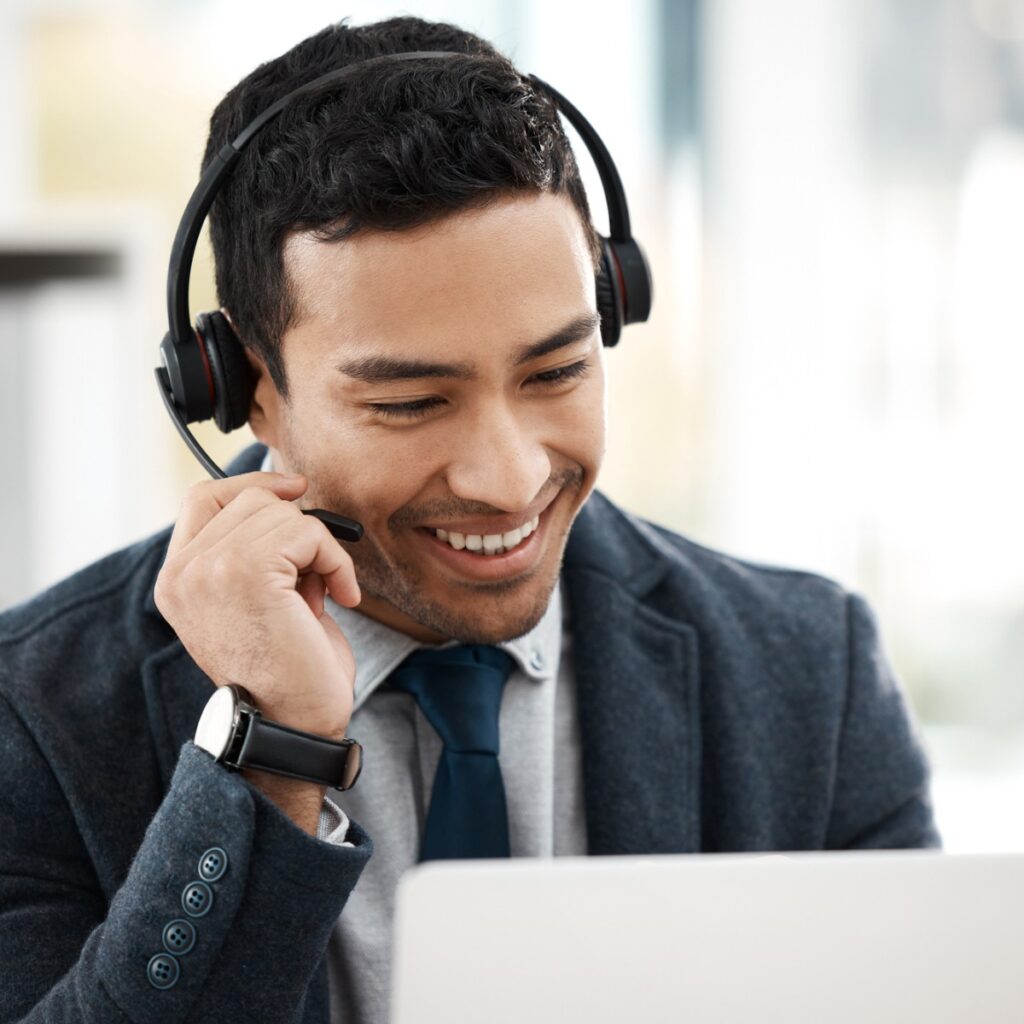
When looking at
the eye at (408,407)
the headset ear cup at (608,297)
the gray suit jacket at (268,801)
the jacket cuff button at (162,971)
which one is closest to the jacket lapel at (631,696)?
the gray suit jacket at (268,801)

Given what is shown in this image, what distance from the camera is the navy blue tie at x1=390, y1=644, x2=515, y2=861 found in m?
1.22

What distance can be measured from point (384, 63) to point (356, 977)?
2.63ft

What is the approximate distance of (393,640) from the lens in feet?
4.30

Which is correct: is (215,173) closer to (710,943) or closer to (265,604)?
(265,604)

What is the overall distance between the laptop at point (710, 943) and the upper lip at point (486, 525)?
53 centimetres

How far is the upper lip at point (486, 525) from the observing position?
47.4 inches

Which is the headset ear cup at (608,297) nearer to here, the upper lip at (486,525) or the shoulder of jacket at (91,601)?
the upper lip at (486,525)

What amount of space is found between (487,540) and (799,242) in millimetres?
1805

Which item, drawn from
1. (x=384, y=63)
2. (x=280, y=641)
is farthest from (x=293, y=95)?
(x=280, y=641)

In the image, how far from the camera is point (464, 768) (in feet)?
Answer: 4.02

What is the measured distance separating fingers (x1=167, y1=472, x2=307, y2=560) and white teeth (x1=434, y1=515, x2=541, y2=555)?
0.46 ft

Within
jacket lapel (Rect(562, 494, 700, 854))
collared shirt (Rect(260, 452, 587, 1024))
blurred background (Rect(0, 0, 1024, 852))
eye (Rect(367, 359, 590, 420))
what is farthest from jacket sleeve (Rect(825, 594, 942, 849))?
blurred background (Rect(0, 0, 1024, 852))

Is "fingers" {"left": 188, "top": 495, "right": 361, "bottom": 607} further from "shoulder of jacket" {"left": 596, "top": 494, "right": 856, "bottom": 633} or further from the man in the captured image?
"shoulder of jacket" {"left": 596, "top": 494, "right": 856, "bottom": 633}

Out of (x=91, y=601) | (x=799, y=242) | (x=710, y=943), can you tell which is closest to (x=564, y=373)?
(x=91, y=601)
